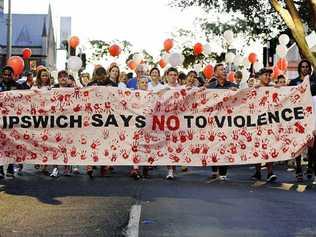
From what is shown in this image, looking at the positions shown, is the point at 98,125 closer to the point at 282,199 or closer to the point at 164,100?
the point at 164,100

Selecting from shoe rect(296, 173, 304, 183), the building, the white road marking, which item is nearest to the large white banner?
shoe rect(296, 173, 304, 183)

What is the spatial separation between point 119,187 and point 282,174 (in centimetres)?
357

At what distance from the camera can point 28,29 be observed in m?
81.2

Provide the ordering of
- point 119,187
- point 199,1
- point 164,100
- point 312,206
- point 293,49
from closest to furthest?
point 312,206 → point 119,187 → point 164,100 → point 293,49 → point 199,1

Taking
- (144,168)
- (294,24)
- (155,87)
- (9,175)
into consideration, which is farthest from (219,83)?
(294,24)

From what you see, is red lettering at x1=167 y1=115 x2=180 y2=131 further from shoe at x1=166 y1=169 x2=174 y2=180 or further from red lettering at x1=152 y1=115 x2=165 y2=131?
shoe at x1=166 y1=169 x2=174 y2=180

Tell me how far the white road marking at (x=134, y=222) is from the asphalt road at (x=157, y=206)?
0.05 meters

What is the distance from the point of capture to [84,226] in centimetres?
754

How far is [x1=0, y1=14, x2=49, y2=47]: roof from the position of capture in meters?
78.2

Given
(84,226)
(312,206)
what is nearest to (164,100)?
(312,206)

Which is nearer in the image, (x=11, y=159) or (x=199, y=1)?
(x=11, y=159)

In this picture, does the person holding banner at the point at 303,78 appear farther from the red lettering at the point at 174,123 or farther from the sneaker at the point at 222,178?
the red lettering at the point at 174,123

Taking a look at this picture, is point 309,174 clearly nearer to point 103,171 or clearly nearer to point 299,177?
point 299,177

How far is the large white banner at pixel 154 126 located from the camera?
10.9 meters
